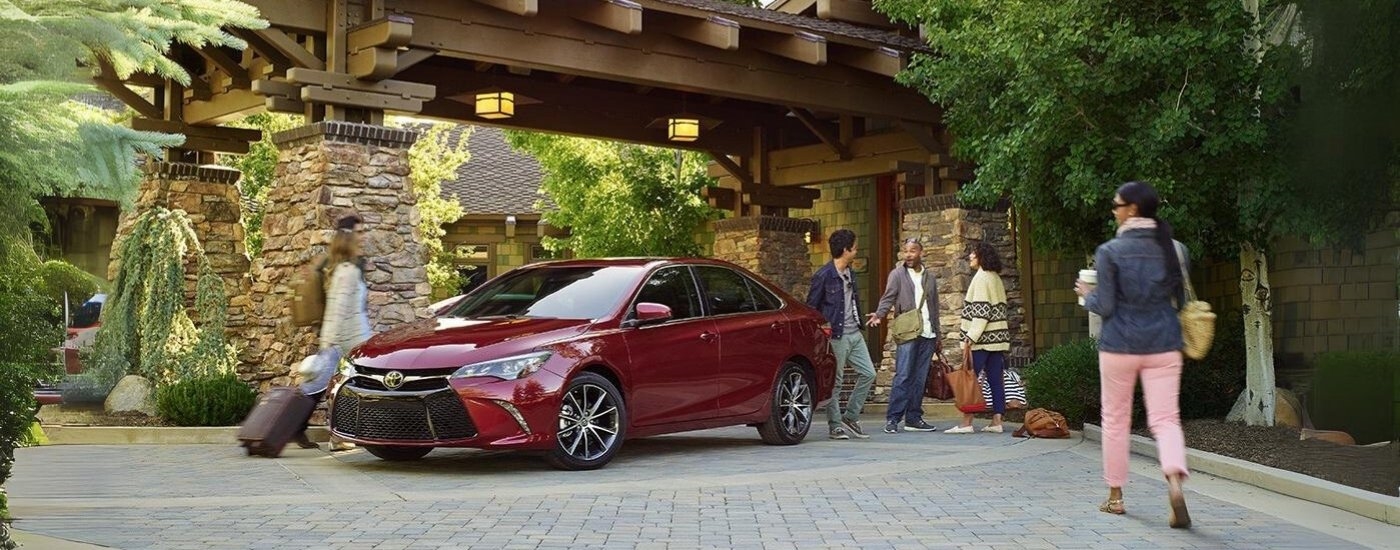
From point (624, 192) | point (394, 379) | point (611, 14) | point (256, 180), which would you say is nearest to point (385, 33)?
point (611, 14)

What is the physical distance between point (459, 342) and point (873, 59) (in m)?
9.79

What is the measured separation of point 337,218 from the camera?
14414mm

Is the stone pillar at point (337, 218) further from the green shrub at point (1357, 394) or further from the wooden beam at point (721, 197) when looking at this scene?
the wooden beam at point (721, 197)

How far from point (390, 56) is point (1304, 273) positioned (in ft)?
33.3

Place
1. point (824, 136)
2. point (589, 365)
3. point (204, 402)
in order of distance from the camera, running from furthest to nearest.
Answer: point (824, 136)
point (204, 402)
point (589, 365)

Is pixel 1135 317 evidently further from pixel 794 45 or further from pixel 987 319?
pixel 794 45

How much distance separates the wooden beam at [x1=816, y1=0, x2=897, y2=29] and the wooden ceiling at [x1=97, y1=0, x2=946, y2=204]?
0.03m

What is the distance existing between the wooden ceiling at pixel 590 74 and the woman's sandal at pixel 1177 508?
8900mm

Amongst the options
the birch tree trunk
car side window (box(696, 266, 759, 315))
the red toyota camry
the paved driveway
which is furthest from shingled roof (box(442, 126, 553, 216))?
the paved driveway

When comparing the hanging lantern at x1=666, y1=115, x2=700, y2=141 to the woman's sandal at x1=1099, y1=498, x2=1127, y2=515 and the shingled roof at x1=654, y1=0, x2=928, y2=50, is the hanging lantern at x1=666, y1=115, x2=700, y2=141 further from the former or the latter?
the woman's sandal at x1=1099, y1=498, x2=1127, y2=515

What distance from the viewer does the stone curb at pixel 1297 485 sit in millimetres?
8250

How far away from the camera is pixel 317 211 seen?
1441cm

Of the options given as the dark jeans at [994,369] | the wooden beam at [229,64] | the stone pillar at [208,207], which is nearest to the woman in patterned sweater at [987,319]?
the dark jeans at [994,369]

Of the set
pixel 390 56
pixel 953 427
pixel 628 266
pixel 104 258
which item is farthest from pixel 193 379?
pixel 104 258
